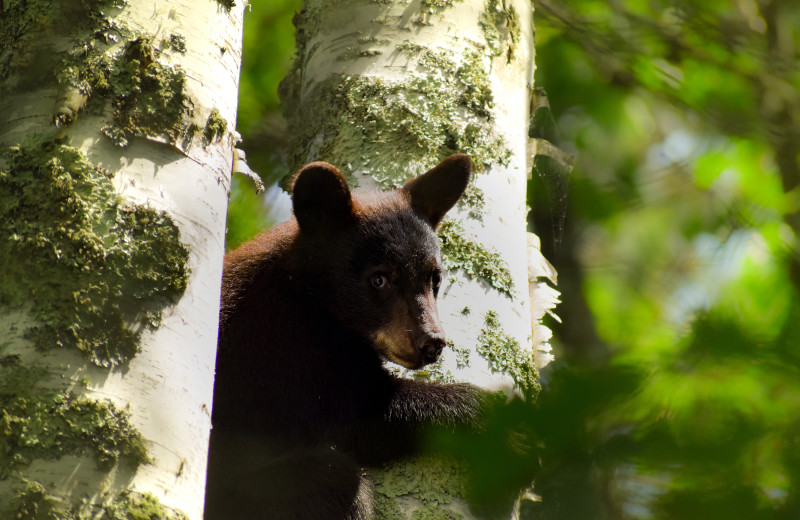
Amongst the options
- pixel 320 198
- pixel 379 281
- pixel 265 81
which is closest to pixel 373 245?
pixel 379 281

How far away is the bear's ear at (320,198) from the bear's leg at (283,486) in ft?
4.47

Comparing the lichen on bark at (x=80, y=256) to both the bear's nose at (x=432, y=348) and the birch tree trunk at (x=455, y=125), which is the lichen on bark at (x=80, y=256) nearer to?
the bear's nose at (x=432, y=348)

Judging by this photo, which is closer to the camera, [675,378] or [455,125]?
[675,378]

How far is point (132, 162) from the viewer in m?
2.42

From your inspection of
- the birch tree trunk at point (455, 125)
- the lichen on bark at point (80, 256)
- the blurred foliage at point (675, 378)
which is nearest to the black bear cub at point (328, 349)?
the birch tree trunk at point (455, 125)

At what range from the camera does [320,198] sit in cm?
461

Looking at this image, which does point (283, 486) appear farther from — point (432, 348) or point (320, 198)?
point (320, 198)

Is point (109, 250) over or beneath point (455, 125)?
over

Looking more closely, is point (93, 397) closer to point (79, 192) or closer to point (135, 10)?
point (79, 192)

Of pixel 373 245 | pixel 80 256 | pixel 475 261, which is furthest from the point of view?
pixel 373 245

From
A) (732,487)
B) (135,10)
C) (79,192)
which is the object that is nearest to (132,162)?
(79,192)

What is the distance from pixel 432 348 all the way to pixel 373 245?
980 millimetres

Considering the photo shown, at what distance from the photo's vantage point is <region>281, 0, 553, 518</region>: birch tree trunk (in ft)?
Answer: 13.5

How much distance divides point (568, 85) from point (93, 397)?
425 centimetres
